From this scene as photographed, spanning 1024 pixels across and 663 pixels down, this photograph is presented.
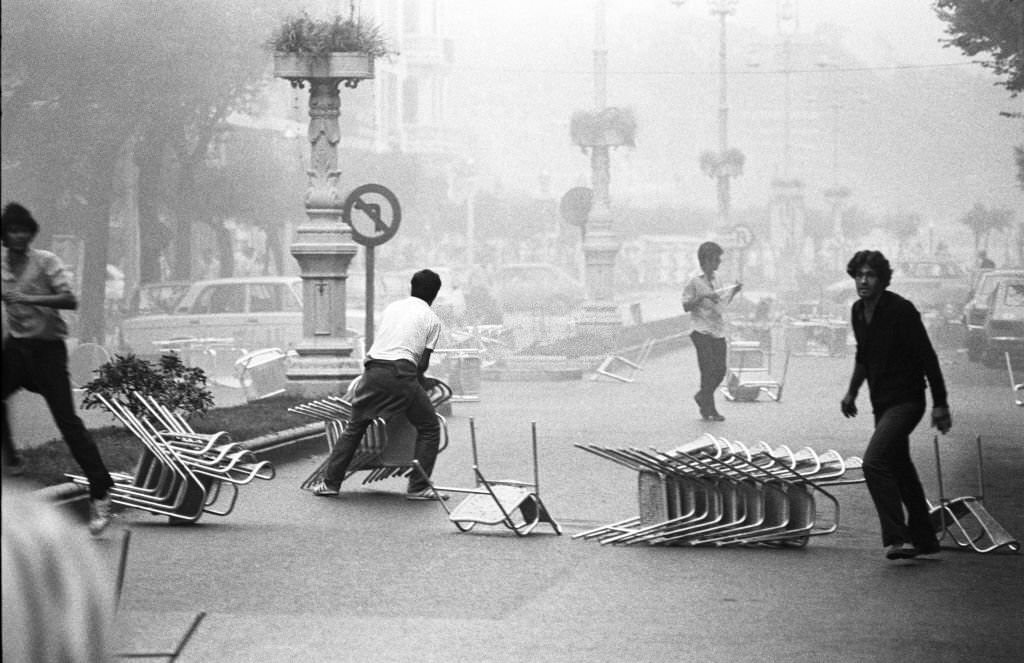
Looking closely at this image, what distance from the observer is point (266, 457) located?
1448cm

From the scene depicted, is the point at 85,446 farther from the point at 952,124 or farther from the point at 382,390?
the point at 952,124

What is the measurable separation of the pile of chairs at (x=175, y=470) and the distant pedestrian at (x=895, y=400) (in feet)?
10.4

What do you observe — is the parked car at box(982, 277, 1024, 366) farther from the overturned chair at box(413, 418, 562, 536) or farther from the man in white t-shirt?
the overturned chair at box(413, 418, 562, 536)

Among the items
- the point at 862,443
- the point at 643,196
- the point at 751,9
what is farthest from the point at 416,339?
the point at 643,196

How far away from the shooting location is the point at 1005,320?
30.2 meters

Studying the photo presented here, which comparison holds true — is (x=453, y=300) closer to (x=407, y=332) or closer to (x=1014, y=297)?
(x=1014, y=297)

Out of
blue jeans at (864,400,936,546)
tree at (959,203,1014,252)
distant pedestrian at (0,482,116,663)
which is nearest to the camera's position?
distant pedestrian at (0,482,116,663)

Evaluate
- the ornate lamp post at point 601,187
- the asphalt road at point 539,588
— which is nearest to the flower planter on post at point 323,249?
the asphalt road at point 539,588

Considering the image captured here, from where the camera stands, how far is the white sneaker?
9695 mm

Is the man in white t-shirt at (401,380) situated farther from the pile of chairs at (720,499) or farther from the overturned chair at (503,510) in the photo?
the pile of chairs at (720,499)

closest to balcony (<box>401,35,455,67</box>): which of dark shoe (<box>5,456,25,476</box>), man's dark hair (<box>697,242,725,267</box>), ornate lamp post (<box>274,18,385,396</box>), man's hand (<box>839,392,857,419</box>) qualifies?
ornate lamp post (<box>274,18,385,396</box>)

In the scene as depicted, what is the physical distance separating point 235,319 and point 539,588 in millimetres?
20673

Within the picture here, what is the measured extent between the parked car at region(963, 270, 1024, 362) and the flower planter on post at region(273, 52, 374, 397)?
1544cm

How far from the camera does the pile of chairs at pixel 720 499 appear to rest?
32.2 ft
